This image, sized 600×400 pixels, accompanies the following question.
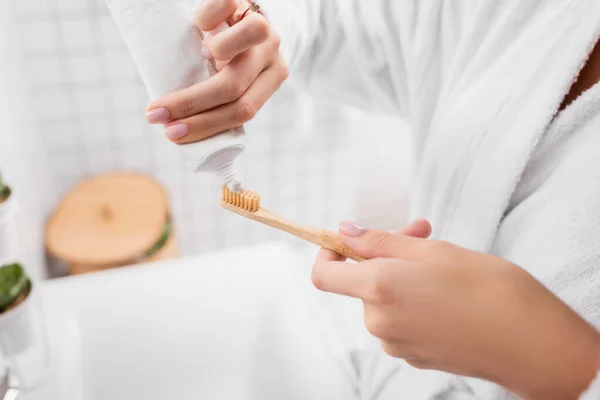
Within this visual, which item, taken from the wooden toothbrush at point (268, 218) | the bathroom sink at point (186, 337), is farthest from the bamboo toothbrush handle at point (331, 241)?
the bathroom sink at point (186, 337)

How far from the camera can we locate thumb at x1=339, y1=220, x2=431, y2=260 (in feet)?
1.09

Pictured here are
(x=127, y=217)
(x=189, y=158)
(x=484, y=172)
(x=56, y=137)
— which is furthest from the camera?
(x=56, y=137)

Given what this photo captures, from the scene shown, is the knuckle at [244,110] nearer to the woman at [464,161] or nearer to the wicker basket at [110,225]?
the woman at [464,161]

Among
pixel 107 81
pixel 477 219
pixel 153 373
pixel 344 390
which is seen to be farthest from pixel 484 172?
pixel 107 81

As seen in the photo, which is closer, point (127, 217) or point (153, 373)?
point (153, 373)

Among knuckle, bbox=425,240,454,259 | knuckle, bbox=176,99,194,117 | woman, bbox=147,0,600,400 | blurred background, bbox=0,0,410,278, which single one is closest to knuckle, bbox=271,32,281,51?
woman, bbox=147,0,600,400

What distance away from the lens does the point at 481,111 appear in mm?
484

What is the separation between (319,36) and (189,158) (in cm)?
25

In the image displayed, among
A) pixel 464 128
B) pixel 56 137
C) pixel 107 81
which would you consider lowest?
pixel 56 137

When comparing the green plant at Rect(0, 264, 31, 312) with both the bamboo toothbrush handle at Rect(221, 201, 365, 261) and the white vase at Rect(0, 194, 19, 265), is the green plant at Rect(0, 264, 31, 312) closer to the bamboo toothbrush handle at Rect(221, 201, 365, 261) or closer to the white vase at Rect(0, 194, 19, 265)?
the white vase at Rect(0, 194, 19, 265)

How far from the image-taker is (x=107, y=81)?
3.97 feet

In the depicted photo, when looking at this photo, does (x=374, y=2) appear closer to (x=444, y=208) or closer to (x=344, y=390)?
(x=444, y=208)

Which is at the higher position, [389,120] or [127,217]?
[389,120]

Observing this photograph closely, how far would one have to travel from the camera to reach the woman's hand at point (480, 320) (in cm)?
30
